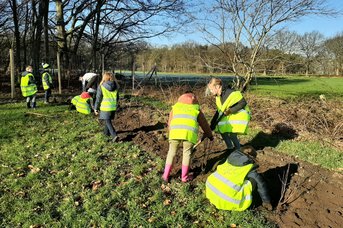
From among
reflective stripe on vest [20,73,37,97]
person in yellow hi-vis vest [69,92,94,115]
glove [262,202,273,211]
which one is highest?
reflective stripe on vest [20,73,37,97]

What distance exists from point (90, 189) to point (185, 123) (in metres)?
1.88

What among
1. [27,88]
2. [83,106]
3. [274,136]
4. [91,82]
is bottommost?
[274,136]

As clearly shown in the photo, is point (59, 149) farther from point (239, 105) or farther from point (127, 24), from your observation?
point (127, 24)

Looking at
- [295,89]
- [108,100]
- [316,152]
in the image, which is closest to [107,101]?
[108,100]

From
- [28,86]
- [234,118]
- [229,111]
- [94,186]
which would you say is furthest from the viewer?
[28,86]

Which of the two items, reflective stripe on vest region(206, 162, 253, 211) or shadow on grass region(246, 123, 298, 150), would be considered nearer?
reflective stripe on vest region(206, 162, 253, 211)

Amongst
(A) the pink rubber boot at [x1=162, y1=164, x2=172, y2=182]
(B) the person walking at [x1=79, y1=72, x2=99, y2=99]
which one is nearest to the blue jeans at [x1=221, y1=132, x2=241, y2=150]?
(A) the pink rubber boot at [x1=162, y1=164, x2=172, y2=182]

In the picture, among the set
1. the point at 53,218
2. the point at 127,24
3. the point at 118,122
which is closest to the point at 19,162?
the point at 53,218

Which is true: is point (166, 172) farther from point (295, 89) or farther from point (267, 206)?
point (295, 89)

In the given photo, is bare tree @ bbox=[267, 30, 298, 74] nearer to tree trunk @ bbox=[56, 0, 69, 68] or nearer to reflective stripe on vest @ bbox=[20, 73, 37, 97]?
reflective stripe on vest @ bbox=[20, 73, 37, 97]

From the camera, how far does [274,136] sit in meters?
8.18

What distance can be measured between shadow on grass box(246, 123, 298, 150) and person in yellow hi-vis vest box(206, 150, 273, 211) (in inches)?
113

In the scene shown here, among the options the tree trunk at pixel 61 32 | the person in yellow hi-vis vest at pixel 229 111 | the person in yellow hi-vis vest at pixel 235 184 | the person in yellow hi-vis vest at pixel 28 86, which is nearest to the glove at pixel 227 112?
the person in yellow hi-vis vest at pixel 229 111

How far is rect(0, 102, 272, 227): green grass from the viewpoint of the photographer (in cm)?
423
